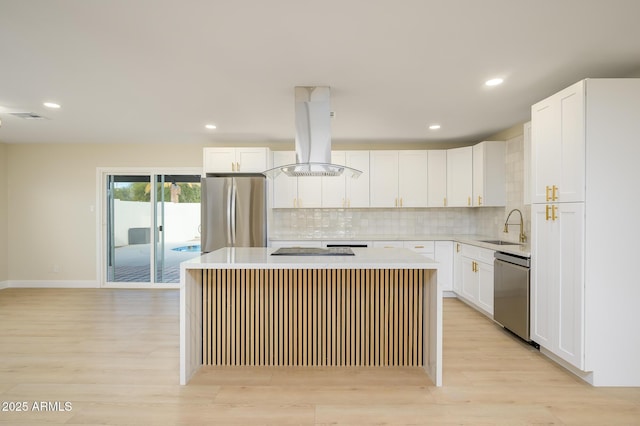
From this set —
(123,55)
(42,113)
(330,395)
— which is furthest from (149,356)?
(42,113)

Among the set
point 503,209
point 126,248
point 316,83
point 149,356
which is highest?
point 316,83

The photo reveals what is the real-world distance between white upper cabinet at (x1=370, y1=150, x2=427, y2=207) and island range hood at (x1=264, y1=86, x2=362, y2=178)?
2.14 metres

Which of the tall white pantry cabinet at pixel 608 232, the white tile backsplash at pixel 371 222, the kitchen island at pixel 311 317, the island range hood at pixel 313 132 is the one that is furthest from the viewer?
the white tile backsplash at pixel 371 222

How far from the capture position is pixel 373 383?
249 centimetres

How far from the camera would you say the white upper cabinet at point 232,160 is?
16.4 feet

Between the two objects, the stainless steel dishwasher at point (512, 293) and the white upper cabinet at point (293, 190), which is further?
the white upper cabinet at point (293, 190)

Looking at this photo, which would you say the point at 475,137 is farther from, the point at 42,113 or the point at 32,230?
the point at 32,230

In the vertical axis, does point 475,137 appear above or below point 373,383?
above

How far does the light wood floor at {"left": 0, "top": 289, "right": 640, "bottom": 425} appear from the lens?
2.08 metres

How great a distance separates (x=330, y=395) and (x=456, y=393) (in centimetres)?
88

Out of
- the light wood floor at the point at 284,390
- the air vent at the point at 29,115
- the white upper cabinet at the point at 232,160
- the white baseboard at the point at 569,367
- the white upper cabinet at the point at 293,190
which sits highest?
the air vent at the point at 29,115

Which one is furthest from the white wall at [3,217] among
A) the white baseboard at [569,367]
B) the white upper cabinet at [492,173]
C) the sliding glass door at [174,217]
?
the white baseboard at [569,367]

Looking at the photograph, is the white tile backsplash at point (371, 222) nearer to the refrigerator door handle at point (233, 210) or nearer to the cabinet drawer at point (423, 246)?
the cabinet drawer at point (423, 246)

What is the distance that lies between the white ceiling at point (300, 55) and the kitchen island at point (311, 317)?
4.99 feet
